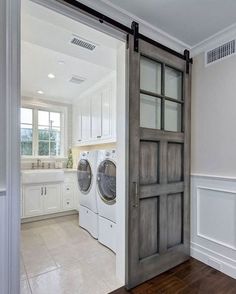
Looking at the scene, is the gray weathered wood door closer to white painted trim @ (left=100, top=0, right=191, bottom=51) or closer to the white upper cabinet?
white painted trim @ (left=100, top=0, right=191, bottom=51)

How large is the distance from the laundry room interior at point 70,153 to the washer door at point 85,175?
0.05 feet

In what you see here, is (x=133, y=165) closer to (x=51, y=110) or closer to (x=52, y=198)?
(x=52, y=198)

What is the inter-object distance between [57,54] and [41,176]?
216 cm

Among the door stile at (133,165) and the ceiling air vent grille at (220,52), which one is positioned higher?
the ceiling air vent grille at (220,52)

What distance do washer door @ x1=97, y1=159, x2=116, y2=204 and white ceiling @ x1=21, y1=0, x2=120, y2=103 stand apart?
1.33 meters

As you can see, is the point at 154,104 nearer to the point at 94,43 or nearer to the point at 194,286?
the point at 94,43

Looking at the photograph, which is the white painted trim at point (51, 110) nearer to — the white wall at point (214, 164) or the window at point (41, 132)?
the window at point (41, 132)

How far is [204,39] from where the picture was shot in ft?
7.23

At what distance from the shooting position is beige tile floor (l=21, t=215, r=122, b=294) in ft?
5.99

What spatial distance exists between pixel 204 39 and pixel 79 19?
1.44m

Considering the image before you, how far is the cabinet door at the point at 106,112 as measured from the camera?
3.16 m

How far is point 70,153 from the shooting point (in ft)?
15.2

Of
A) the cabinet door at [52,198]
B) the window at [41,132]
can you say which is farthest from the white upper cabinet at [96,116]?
Answer: the cabinet door at [52,198]

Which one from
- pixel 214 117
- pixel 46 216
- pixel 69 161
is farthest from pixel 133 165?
pixel 69 161
